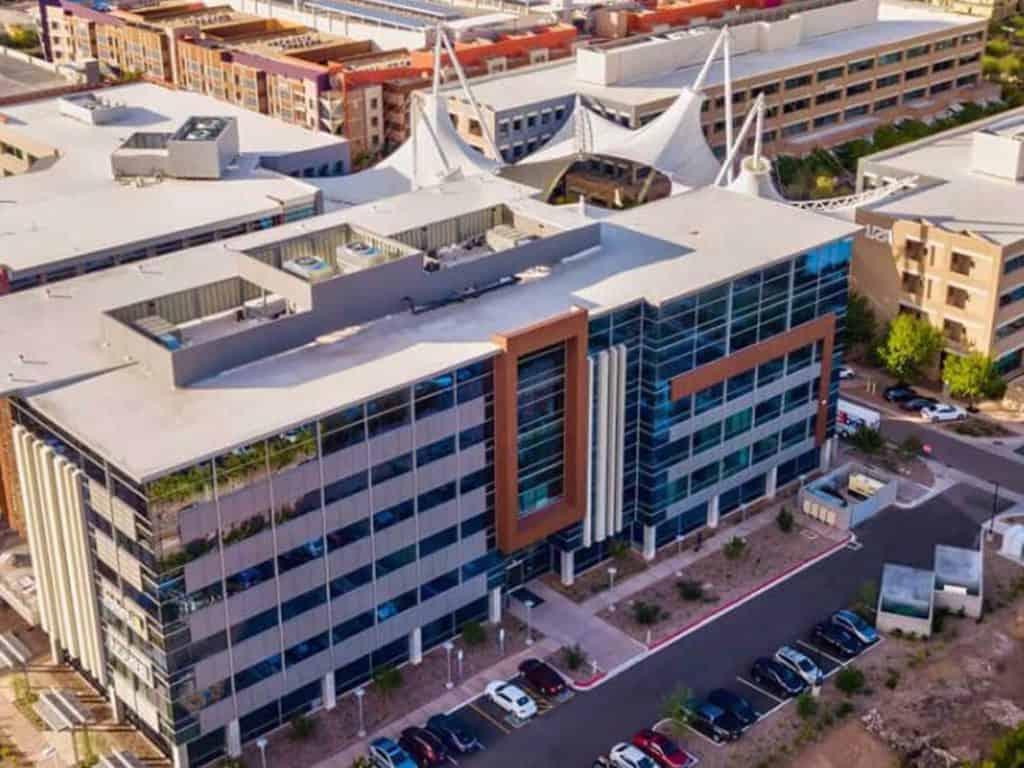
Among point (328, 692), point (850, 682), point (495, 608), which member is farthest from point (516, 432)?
point (850, 682)

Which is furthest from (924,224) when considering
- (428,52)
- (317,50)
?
(317,50)

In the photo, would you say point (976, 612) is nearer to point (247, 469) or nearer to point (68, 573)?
point (247, 469)

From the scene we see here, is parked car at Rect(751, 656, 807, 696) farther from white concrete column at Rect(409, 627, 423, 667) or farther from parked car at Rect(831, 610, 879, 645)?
white concrete column at Rect(409, 627, 423, 667)

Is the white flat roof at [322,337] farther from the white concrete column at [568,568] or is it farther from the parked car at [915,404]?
the parked car at [915,404]

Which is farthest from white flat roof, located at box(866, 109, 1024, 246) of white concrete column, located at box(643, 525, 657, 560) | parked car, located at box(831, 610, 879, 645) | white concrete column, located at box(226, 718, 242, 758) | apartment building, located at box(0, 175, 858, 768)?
white concrete column, located at box(226, 718, 242, 758)

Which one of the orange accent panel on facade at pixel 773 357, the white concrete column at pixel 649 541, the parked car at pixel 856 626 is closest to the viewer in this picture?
the parked car at pixel 856 626

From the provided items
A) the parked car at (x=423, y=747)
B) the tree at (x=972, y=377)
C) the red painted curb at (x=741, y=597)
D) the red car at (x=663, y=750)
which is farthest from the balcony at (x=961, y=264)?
the parked car at (x=423, y=747)
